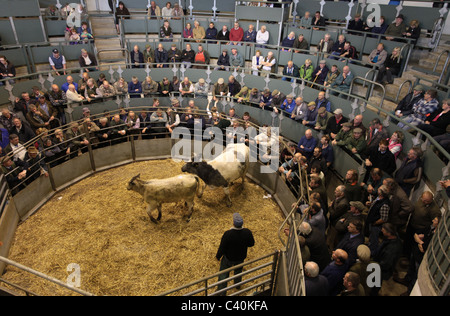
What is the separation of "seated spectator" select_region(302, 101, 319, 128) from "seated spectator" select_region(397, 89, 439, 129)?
8.46 ft

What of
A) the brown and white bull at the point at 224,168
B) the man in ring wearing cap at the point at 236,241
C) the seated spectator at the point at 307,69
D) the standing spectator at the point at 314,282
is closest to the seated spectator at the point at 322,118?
the brown and white bull at the point at 224,168

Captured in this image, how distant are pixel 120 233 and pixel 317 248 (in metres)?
4.68

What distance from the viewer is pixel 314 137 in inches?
386

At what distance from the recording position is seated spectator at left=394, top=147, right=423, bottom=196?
21.5 feet

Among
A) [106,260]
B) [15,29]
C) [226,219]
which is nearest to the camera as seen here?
[106,260]

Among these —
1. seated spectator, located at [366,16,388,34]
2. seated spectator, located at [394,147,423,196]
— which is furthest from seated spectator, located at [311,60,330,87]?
seated spectator, located at [394,147,423,196]

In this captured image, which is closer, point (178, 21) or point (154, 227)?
point (154, 227)

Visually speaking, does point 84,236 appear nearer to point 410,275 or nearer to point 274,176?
point 274,176

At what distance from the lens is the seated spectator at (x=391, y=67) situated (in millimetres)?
10320

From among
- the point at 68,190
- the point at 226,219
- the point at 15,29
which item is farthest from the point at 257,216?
the point at 15,29

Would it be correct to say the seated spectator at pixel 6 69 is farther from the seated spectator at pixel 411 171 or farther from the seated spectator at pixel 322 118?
the seated spectator at pixel 411 171

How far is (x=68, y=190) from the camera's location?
361 inches

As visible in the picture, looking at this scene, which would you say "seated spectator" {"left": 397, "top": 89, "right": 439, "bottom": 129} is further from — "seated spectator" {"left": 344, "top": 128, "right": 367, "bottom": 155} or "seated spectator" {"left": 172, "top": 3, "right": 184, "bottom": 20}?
"seated spectator" {"left": 172, "top": 3, "right": 184, "bottom": 20}

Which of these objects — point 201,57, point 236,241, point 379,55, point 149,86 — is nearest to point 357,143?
point 236,241
